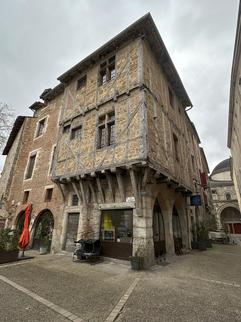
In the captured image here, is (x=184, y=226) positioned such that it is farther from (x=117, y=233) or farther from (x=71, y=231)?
(x=71, y=231)

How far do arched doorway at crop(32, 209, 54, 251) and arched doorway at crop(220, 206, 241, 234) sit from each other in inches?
1156

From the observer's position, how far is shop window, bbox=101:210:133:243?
251 inches

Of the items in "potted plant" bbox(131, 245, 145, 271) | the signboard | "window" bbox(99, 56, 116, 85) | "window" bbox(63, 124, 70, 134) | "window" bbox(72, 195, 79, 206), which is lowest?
"potted plant" bbox(131, 245, 145, 271)

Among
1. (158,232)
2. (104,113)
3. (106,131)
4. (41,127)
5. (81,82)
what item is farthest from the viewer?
(41,127)

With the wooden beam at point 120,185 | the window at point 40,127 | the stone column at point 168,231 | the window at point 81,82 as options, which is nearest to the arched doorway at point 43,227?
the wooden beam at point 120,185

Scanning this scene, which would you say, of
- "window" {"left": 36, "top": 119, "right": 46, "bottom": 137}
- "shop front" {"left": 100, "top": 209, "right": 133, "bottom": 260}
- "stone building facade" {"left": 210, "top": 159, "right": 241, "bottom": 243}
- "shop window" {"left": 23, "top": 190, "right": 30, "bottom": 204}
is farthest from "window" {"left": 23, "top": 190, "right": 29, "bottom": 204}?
"stone building facade" {"left": 210, "top": 159, "right": 241, "bottom": 243}

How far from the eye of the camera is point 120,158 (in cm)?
659

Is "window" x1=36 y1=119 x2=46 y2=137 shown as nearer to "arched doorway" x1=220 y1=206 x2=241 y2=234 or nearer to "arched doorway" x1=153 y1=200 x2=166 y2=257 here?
"arched doorway" x1=153 y1=200 x2=166 y2=257

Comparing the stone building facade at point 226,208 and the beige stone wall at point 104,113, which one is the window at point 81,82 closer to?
the beige stone wall at point 104,113

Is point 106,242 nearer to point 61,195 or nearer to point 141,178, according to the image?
point 141,178

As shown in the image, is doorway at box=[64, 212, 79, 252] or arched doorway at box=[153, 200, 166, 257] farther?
doorway at box=[64, 212, 79, 252]

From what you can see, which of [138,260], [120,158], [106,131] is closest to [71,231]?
[138,260]

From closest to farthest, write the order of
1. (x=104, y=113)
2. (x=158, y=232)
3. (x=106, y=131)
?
(x=158, y=232)
(x=106, y=131)
(x=104, y=113)

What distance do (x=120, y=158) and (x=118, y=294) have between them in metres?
4.12
